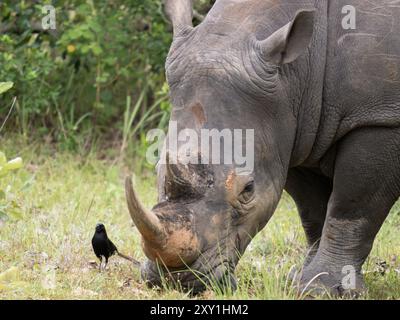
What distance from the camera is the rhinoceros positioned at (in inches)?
212

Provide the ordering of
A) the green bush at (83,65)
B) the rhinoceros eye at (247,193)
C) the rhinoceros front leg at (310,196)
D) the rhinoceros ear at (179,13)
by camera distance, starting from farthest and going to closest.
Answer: the green bush at (83,65) → the rhinoceros front leg at (310,196) → the rhinoceros ear at (179,13) → the rhinoceros eye at (247,193)

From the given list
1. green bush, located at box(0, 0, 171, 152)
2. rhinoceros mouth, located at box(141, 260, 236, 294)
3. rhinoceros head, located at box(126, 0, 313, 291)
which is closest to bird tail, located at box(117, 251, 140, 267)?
rhinoceros head, located at box(126, 0, 313, 291)

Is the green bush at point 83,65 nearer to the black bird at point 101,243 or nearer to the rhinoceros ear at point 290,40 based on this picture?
the black bird at point 101,243

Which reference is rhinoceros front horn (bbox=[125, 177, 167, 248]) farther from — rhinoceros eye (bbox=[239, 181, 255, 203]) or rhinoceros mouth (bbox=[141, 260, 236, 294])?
rhinoceros eye (bbox=[239, 181, 255, 203])

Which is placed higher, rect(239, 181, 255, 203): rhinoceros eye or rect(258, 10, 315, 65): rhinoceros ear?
rect(258, 10, 315, 65): rhinoceros ear

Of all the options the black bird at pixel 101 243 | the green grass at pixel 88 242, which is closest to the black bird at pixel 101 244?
the black bird at pixel 101 243

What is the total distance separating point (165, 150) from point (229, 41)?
2.31 feet

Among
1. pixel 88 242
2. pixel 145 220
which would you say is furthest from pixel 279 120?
pixel 88 242

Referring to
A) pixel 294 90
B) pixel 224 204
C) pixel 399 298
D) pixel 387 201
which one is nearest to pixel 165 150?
pixel 224 204

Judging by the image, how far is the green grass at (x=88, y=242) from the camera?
5680 millimetres

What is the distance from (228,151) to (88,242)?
194 cm

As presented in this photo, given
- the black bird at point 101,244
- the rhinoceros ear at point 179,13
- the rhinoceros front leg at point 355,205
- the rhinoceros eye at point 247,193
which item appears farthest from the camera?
the black bird at point 101,244

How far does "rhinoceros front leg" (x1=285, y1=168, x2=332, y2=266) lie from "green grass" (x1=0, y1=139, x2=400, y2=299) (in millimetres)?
240
